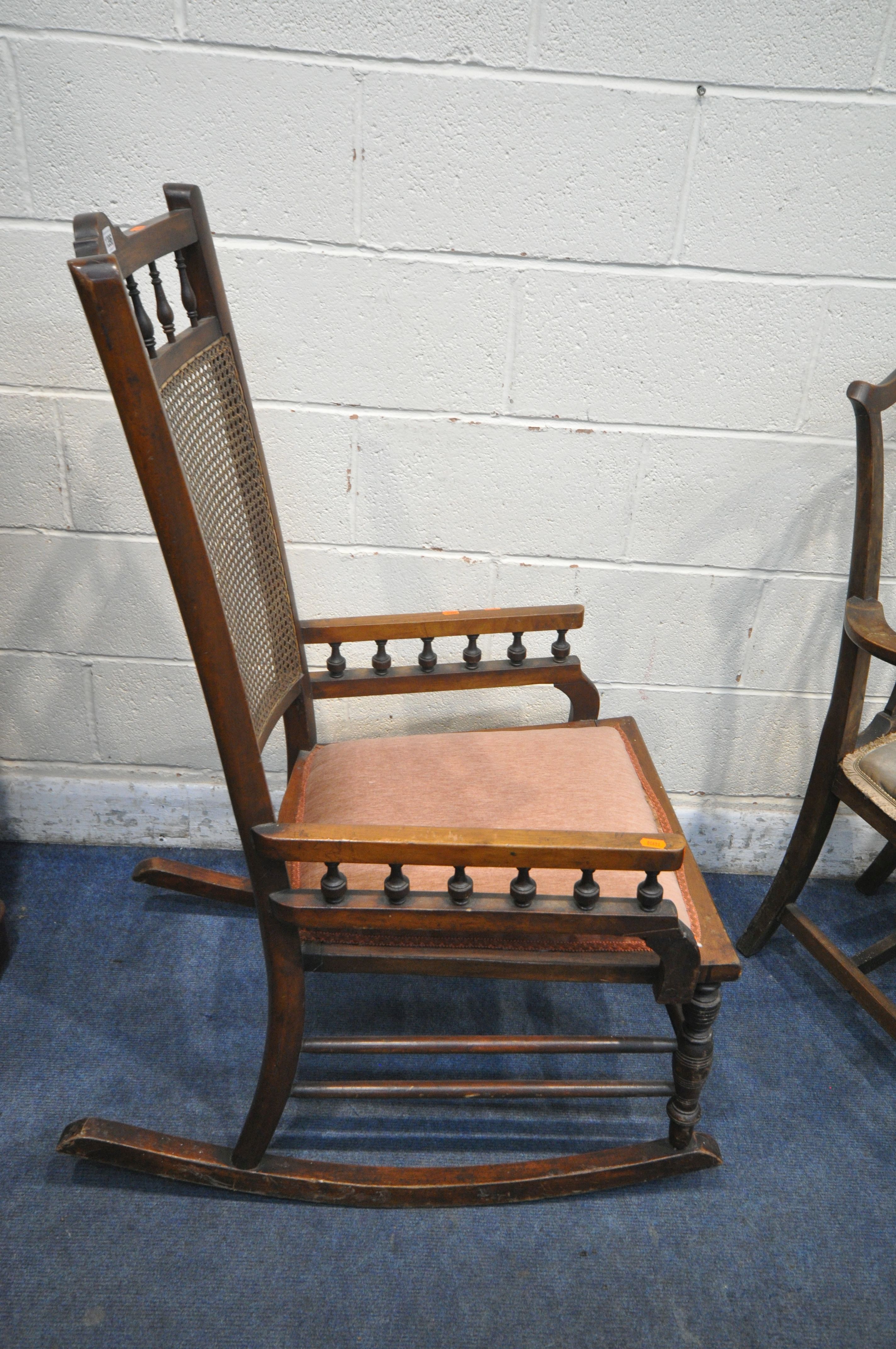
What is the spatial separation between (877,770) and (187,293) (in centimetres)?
118

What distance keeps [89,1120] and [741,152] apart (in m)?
1.68

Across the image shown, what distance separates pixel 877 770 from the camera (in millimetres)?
1454

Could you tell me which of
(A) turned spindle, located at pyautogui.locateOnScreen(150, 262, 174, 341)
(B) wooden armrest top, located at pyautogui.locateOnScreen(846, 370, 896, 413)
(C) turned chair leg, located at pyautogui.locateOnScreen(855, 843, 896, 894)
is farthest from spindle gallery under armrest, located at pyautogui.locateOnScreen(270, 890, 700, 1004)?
(C) turned chair leg, located at pyautogui.locateOnScreen(855, 843, 896, 894)

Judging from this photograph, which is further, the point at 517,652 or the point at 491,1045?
the point at 517,652

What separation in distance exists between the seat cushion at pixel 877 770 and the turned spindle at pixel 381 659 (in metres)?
0.74

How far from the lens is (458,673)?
58.7 inches

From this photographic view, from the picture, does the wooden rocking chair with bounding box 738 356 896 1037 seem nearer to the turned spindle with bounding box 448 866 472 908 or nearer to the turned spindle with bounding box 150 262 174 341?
the turned spindle with bounding box 448 866 472 908

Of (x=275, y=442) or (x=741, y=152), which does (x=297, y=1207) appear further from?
(x=741, y=152)

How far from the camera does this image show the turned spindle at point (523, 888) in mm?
1068

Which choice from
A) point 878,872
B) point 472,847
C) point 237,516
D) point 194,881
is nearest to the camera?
point 472,847

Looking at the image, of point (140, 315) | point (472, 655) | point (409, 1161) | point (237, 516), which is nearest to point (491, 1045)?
point (409, 1161)

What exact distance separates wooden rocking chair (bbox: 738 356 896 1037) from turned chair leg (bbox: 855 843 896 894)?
0.62ft

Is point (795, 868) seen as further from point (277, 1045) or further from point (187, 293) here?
point (187, 293)

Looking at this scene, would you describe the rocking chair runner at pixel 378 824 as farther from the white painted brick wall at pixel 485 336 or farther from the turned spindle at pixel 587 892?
the white painted brick wall at pixel 485 336
